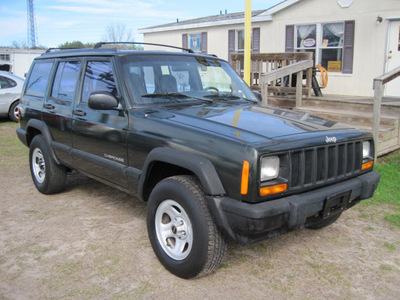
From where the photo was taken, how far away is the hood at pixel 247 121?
3107 millimetres

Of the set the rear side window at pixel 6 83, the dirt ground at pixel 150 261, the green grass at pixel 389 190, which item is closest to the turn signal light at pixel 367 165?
the dirt ground at pixel 150 261

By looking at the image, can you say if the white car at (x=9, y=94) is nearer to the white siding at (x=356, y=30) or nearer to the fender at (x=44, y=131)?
the fender at (x=44, y=131)

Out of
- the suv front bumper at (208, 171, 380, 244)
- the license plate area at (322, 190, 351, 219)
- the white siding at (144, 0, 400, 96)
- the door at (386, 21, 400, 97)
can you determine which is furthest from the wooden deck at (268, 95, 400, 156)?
the suv front bumper at (208, 171, 380, 244)

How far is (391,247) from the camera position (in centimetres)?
387

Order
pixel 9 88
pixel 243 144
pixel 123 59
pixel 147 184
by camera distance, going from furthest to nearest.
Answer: pixel 9 88
pixel 123 59
pixel 147 184
pixel 243 144

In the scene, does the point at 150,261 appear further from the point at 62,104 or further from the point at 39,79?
the point at 39,79

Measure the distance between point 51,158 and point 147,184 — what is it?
2.07 metres

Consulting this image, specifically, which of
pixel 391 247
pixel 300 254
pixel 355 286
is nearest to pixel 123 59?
pixel 300 254

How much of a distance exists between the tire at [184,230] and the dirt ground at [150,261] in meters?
0.17

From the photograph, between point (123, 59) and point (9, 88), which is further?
point (9, 88)

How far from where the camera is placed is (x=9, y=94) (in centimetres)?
1192

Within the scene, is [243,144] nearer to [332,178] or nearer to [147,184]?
[332,178]

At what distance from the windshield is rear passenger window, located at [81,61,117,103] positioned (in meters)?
0.22

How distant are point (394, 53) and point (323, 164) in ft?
29.0
